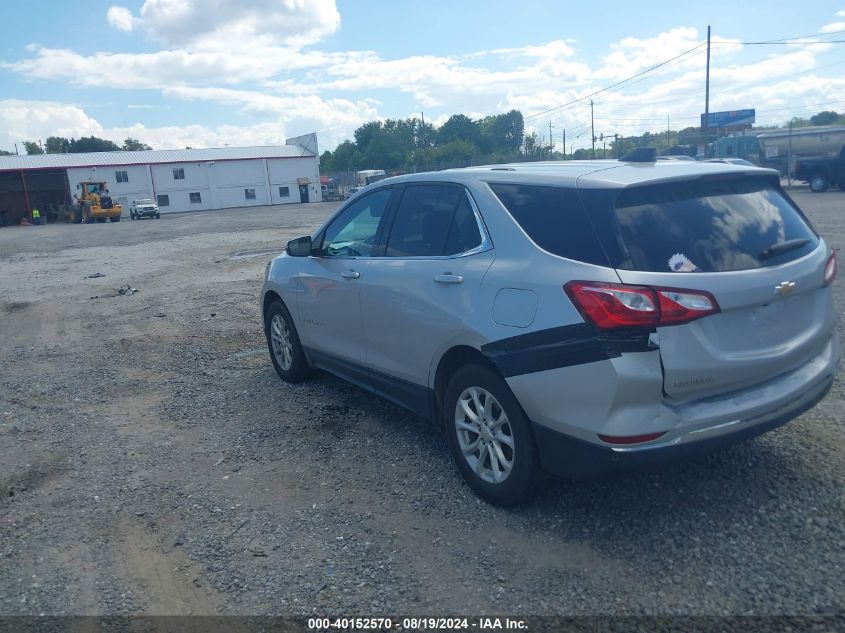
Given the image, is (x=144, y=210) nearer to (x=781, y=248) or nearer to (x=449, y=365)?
(x=449, y=365)

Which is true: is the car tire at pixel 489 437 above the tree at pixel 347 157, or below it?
below

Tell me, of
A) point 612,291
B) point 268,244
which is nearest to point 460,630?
point 612,291

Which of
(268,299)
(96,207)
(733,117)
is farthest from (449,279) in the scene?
(733,117)

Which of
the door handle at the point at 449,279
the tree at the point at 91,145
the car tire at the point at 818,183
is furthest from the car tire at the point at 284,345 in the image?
the tree at the point at 91,145

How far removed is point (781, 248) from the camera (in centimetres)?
386

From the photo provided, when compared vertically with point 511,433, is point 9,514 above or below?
below

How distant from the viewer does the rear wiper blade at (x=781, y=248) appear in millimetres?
3764

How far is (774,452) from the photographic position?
4555mm

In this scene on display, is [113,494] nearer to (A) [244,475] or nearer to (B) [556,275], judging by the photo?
(A) [244,475]

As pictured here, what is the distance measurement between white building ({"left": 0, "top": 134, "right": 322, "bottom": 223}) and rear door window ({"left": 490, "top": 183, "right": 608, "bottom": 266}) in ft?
214

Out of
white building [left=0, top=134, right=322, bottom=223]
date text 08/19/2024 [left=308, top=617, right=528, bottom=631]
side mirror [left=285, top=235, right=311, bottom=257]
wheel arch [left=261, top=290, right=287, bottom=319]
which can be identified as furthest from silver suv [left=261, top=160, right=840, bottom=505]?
white building [left=0, top=134, right=322, bottom=223]

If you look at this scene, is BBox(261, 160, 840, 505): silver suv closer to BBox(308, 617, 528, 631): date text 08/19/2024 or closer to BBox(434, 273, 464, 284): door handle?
BBox(434, 273, 464, 284): door handle

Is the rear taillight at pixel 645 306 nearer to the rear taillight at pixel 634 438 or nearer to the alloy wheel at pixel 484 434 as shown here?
the rear taillight at pixel 634 438

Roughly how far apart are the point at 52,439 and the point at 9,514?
1329 mm
